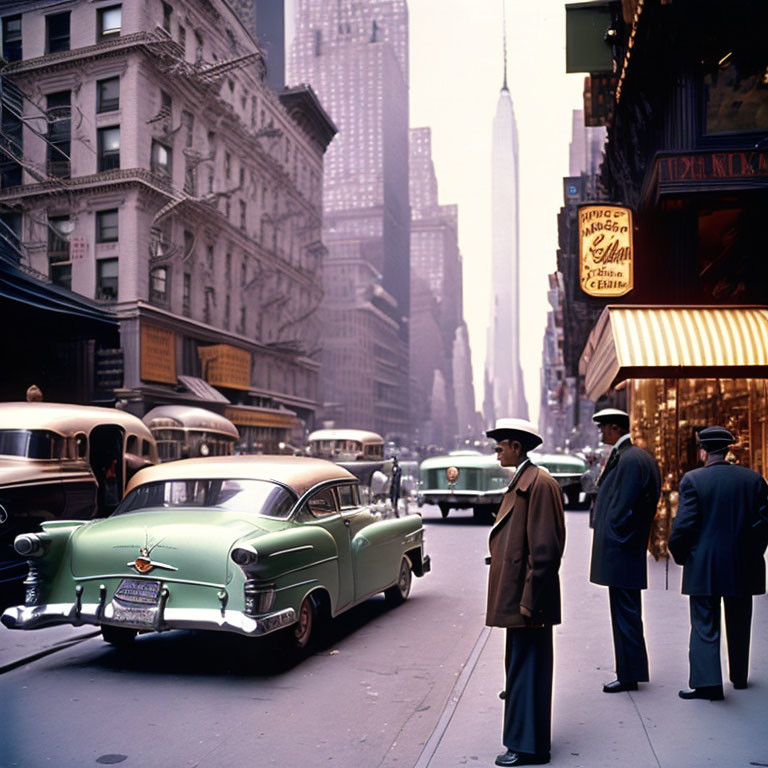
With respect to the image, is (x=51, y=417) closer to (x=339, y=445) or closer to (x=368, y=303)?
(x=339, y=445)

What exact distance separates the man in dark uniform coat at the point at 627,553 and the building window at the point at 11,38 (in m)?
39.9

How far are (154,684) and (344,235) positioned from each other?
178707 mm

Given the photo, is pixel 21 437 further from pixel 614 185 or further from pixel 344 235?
pixel 344 235

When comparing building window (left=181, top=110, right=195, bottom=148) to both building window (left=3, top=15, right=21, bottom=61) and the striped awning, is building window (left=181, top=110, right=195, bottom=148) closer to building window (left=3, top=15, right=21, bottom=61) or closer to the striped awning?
building window (left=3, top=15, right=21, bottom=61)

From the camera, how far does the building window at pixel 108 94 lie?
37656 millimetres

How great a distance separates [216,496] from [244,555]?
4.21 ft

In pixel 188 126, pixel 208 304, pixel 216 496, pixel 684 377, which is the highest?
pixel 188 126

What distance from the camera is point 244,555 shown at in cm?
652

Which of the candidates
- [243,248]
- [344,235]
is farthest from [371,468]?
[344,235]

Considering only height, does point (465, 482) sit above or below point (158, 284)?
below

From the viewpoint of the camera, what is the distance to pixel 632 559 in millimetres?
6211

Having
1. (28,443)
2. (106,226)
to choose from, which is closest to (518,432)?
(28,443)

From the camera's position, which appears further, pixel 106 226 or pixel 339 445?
pixel 106 226

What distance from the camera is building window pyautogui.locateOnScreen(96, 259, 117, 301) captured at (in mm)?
37094
